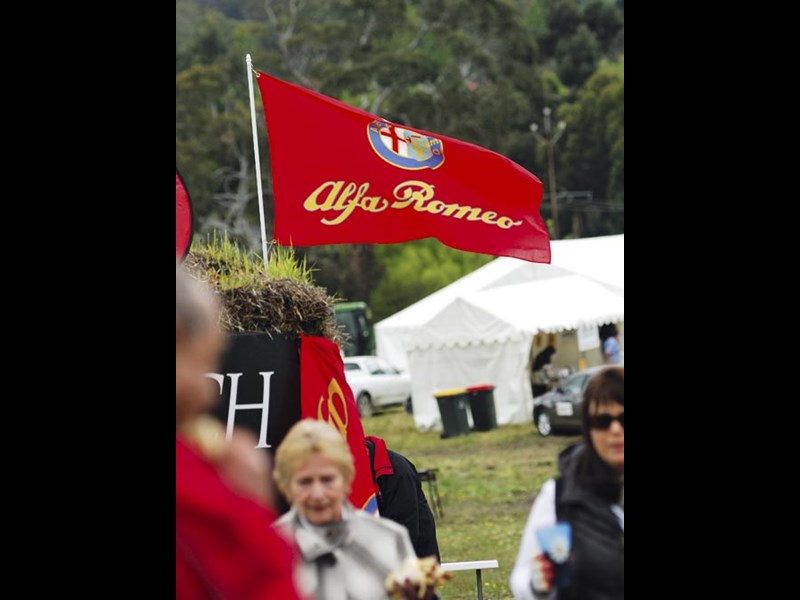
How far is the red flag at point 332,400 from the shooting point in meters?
4.65

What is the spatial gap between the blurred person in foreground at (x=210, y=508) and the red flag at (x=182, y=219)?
54 centimetres

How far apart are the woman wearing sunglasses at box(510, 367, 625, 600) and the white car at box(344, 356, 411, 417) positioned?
2374 cm

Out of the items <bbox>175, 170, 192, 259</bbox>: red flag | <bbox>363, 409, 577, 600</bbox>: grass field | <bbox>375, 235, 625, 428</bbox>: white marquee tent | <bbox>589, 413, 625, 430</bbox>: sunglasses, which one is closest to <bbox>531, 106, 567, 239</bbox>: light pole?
<bbox>363, 409, 577, 600</bbox>: grass field

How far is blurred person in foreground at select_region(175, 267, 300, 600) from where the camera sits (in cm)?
Answer: 286

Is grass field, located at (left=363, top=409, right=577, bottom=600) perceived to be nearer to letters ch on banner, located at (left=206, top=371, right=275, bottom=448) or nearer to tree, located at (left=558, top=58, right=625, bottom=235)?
letters ch on banner, located at (left=206, top=371, right=275, bottom=448)

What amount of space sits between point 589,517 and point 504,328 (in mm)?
19317

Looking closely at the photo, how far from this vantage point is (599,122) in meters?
52.1

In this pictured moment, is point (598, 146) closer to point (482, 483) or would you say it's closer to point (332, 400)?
point (482, 483)

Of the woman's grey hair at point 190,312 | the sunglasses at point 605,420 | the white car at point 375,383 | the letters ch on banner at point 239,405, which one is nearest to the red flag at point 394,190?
the letters ch on banner at point 239,405

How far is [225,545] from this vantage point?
286 cm

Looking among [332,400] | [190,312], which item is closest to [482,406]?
[332,400]

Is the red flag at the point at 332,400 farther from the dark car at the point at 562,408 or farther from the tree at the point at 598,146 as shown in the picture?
the tree at the point at 598,146
